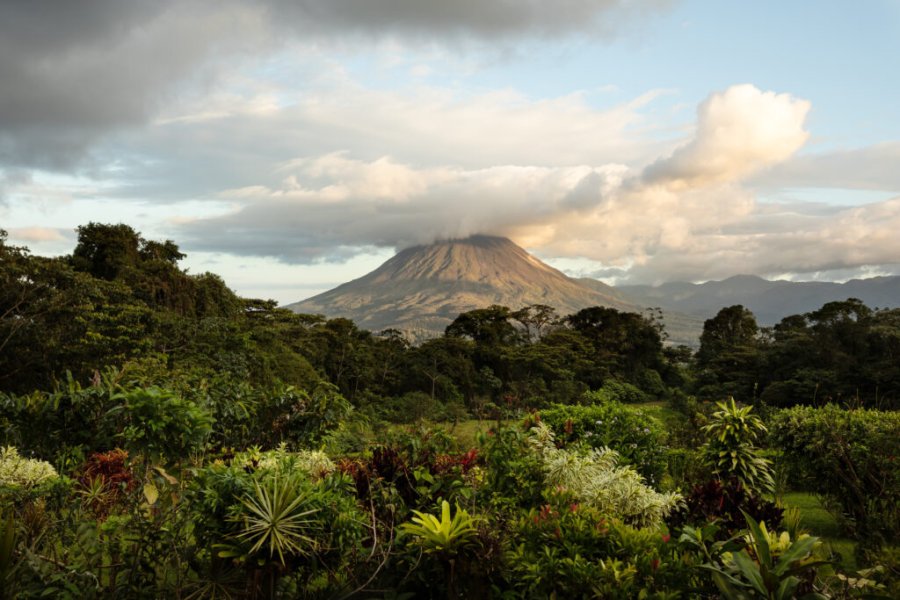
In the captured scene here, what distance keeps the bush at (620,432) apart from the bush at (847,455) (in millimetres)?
1539

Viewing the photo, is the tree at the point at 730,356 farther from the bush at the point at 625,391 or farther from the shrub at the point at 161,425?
the shrub at the point at 161,425

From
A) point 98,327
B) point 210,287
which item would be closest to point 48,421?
point 98,327

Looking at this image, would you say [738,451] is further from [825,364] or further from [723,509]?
[825,364]

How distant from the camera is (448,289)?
156 metres

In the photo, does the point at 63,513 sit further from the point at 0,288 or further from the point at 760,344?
the point at 760,344

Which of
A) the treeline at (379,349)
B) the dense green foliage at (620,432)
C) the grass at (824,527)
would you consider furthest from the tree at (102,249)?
the grass at (824,527)

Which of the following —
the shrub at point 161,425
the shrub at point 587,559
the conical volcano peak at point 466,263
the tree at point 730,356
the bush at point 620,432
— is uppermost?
the conical volcano peak at point 466,263

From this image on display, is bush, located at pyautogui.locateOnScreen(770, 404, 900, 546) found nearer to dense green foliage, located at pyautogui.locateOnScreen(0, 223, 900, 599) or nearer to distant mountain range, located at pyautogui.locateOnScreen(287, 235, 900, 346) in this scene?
dense green foliage, located at pyautogui.locateOnScreen(0, 223, 900, 599)

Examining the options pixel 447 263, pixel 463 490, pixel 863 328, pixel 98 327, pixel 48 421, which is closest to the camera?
pixel 463 490

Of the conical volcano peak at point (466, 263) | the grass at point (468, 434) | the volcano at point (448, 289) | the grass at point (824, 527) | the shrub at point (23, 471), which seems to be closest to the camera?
the grass at point (468, 434)

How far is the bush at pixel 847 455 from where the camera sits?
594 cm

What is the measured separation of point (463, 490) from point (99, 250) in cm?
2483

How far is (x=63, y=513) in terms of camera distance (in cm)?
469

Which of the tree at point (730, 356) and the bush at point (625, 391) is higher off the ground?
the tree at point (730, 356)
